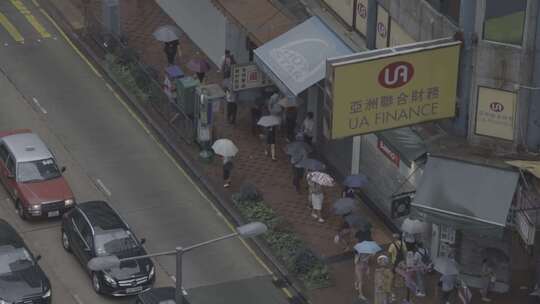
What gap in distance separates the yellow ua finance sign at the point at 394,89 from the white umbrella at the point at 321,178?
497cm

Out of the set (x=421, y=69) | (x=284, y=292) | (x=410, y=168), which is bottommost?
(x=284, y=292)

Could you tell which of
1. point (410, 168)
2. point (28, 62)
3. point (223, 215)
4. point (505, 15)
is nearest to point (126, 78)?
point (28, 62)

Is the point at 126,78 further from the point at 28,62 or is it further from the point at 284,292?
the point at 284,292

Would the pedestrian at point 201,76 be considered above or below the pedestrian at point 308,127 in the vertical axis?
above

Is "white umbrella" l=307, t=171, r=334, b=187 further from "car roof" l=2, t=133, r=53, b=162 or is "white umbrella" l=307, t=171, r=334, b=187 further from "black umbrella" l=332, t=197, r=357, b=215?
"car roof" l=2, t=133, r=53, b=162

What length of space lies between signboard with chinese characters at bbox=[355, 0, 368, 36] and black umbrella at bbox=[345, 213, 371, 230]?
22.7 ft

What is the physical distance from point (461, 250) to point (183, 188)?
10797 mm

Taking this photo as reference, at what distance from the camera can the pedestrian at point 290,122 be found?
5569 centimetres

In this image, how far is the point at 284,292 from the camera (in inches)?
1901

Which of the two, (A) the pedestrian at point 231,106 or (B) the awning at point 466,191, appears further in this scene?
(A) the pedestrian at point 231,106

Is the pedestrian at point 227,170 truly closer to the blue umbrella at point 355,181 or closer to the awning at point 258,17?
the awning at point 258,17

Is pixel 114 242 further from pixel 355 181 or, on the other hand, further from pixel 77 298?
pixel 355 181

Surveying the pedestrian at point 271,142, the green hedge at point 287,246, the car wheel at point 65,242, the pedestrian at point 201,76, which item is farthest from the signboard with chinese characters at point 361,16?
the car wheel at point 65,242

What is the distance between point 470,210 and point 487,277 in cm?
317
